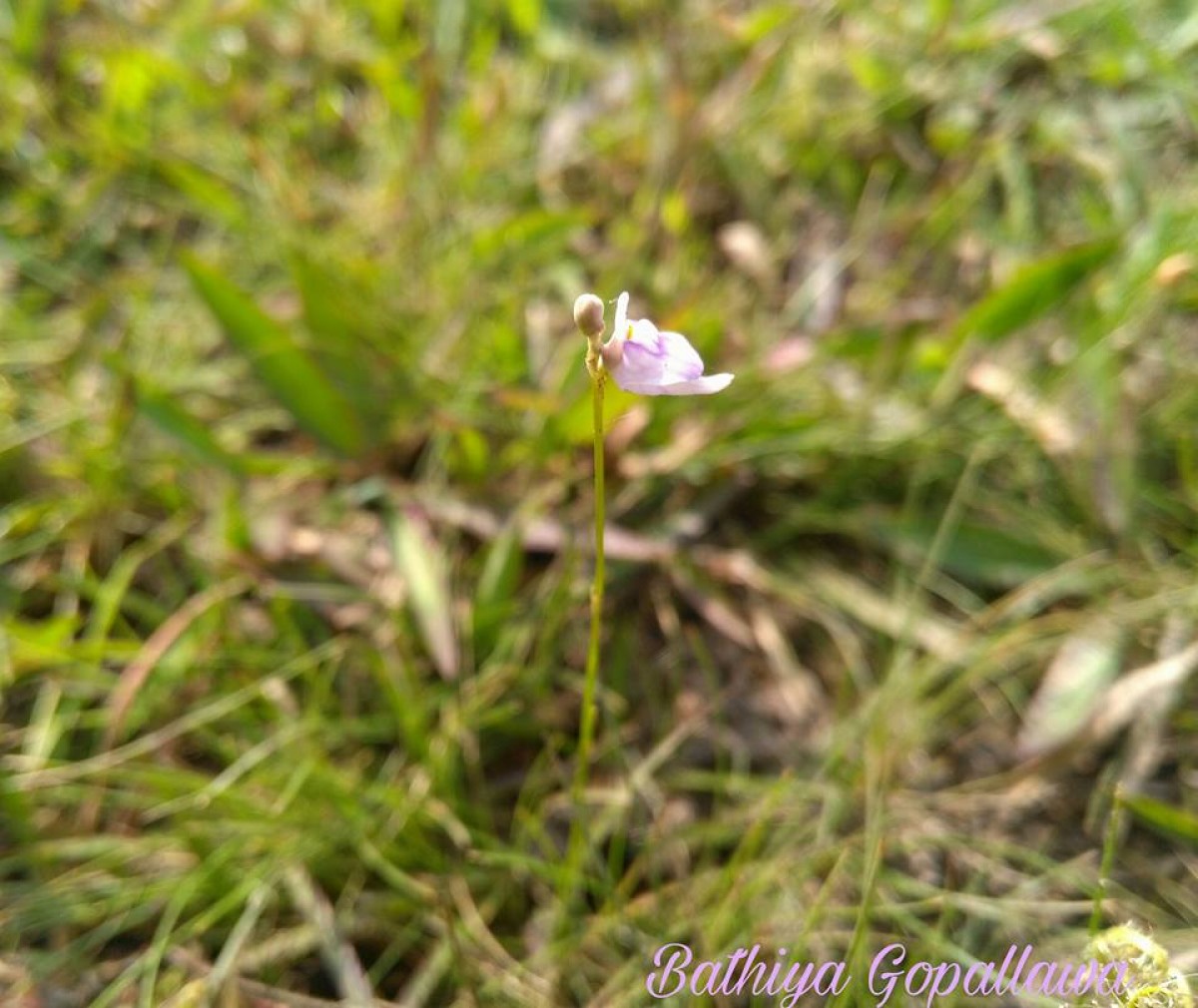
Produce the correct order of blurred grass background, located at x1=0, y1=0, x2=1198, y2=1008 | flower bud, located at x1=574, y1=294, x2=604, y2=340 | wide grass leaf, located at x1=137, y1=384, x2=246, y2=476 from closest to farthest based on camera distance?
1. flower bud, located at x1=574, y1=294, x2=604, y2=340
2. blurred grass background, located at x1=0, y1=0, x2=1198, y2=1008
3. wide grass leaf, located at x1=137, y1=384, x2=246, y2=476

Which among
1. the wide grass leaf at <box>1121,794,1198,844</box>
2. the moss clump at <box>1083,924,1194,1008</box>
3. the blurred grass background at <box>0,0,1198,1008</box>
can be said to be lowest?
the wide grass leaf at <box>1121,794,1198,844</box>

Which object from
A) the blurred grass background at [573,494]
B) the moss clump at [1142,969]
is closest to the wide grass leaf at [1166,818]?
the blurred grass background at [573,494]

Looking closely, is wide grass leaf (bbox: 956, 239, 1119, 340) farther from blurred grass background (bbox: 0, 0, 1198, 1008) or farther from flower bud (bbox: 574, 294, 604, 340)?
flower bud (bbox: 574, 294, 604, 340)

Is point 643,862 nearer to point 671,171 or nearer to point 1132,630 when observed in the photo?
point 1132,630

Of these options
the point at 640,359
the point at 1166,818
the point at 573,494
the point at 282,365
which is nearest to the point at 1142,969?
the point at 1166,818

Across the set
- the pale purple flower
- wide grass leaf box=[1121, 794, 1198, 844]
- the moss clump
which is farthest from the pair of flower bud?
wide grass leaf box=[1121, 794, 1198, 844]

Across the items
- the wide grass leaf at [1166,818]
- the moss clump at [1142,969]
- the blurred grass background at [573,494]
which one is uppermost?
the blurred grass background at [573,494]

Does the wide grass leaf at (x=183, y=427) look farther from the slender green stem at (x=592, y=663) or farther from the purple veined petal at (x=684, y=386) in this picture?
the purple veined petal at (x=684, y=386)
